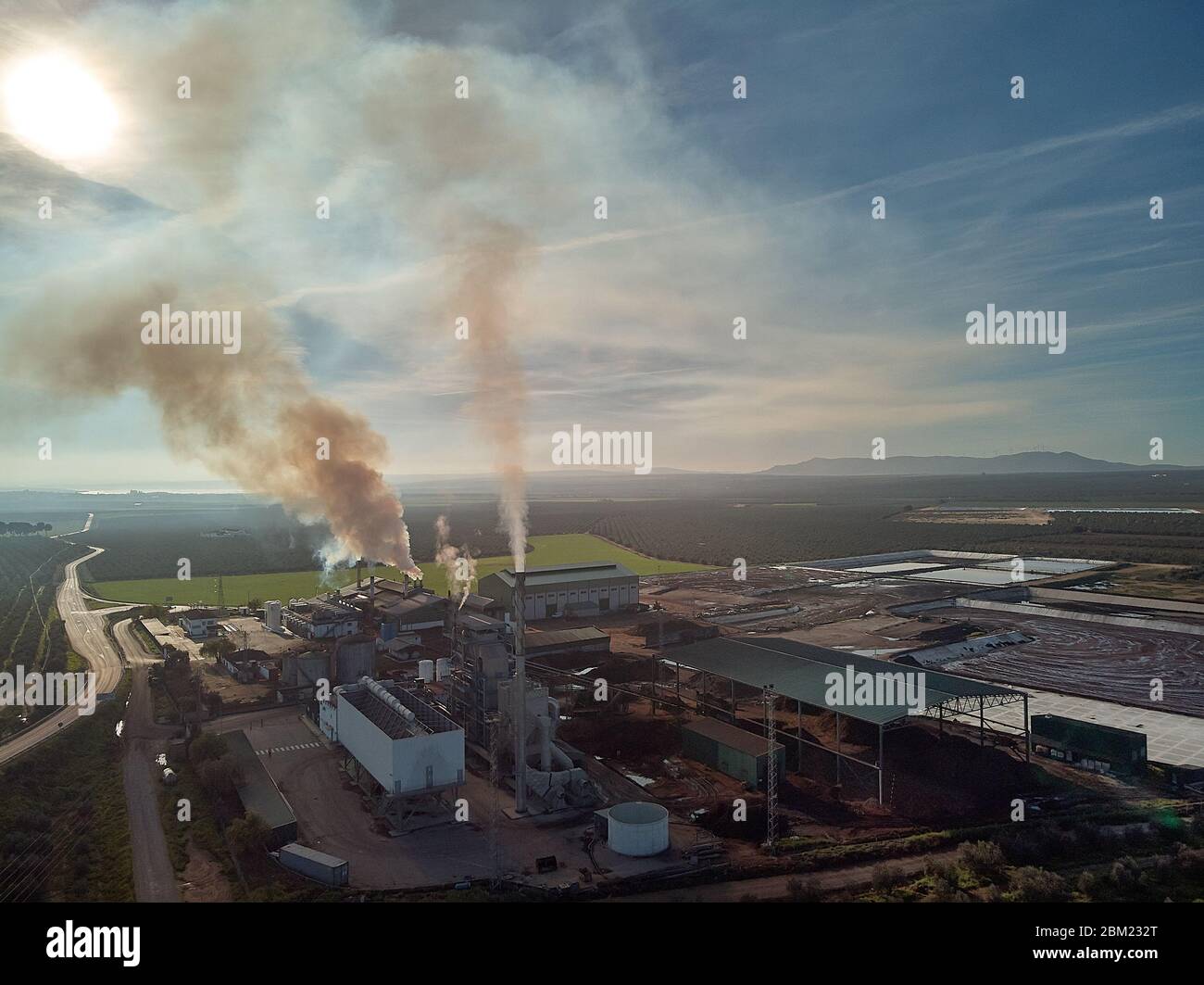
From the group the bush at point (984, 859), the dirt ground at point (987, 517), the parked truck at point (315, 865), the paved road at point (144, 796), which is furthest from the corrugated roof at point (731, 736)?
the dirt ground at point (987, 517)

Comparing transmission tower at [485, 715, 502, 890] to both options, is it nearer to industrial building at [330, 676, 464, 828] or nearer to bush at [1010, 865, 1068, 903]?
industrial building at [330, 676, 464, 828]


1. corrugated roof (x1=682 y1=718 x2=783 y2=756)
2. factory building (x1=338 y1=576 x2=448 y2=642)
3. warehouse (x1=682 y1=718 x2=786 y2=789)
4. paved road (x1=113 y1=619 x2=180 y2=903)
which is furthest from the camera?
factory building (x1=338 y1=576 x2=448 y2=642)

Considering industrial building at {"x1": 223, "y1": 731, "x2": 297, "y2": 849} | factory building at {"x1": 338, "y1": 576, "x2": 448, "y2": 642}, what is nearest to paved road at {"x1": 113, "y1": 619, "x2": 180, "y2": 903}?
industrial building at {"x1": 223, "y1": 731, "x2": 297, "y2": 849}

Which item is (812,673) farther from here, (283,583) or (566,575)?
(283,583)

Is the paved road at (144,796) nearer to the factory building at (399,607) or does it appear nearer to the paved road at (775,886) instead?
the paved road at (775,886)

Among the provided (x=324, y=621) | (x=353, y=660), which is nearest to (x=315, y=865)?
(x=353, y=660)
